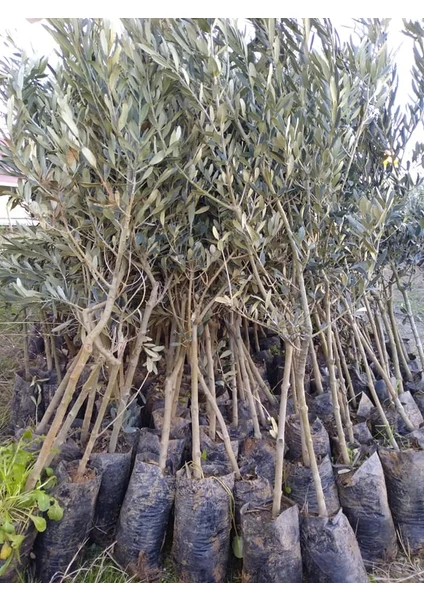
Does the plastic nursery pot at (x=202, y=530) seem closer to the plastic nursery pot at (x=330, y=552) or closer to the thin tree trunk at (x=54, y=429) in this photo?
the plastic nursery pot at (x=330, y=552)

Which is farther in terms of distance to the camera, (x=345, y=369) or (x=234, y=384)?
(x=345, y=369)

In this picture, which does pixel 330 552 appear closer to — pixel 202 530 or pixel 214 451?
Result: pixel 202 530

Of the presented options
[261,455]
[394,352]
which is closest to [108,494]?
[261,455]

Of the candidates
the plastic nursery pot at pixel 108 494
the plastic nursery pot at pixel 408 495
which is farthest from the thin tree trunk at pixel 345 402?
the plastic nursery pot at pixel 108 494

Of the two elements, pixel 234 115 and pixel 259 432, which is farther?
pixel 259 432

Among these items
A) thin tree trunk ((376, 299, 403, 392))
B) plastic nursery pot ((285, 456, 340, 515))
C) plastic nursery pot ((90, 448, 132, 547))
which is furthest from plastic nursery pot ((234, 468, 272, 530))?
thin tree trunk ((376, 299, 403, 392))

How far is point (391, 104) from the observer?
7.06 feet

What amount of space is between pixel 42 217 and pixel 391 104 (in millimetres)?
1770

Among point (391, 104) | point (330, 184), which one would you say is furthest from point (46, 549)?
point (391, 104)

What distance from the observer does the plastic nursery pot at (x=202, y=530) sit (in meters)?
1.80

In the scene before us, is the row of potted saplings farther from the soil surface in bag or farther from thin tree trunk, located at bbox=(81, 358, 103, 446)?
thin tree trunk, located at bbox=(81, 358, 103, 446)

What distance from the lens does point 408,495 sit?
6.51ft

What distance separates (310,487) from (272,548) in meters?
0.36
